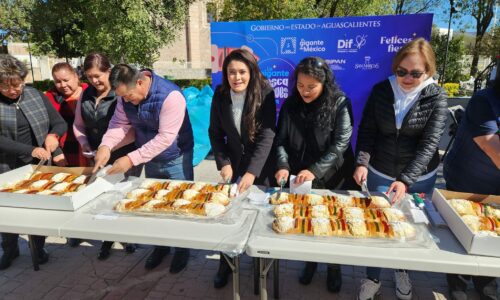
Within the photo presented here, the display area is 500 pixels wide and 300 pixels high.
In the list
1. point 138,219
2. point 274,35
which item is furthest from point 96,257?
point 274,35

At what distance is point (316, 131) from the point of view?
222cm

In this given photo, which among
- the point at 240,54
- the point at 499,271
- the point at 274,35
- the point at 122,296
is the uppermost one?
the point at 274,35

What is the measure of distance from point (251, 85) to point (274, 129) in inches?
14.1

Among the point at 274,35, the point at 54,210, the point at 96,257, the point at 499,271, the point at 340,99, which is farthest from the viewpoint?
the point at 274,35

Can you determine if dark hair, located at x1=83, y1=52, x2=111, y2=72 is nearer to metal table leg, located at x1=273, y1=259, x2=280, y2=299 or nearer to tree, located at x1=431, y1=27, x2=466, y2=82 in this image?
metal table leg, located at x1=273, y1=259, x2=280, y2=299

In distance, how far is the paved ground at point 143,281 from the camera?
2.56m

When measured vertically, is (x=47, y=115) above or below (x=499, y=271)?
above

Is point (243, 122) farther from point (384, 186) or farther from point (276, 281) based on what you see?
point (276, 281)

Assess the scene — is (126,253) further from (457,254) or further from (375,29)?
(375,29)

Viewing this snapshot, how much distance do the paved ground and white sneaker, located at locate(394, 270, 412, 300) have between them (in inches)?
3.4

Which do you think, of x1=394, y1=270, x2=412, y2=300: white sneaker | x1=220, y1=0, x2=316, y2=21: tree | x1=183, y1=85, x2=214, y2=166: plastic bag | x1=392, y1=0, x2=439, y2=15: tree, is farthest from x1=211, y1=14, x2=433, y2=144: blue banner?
x1=392, y1=0, x2=439, y2=15: tree

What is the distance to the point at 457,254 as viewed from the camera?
1452mm

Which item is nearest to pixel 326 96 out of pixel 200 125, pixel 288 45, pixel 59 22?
pixel 288 45

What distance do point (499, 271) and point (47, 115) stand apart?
3177mm
